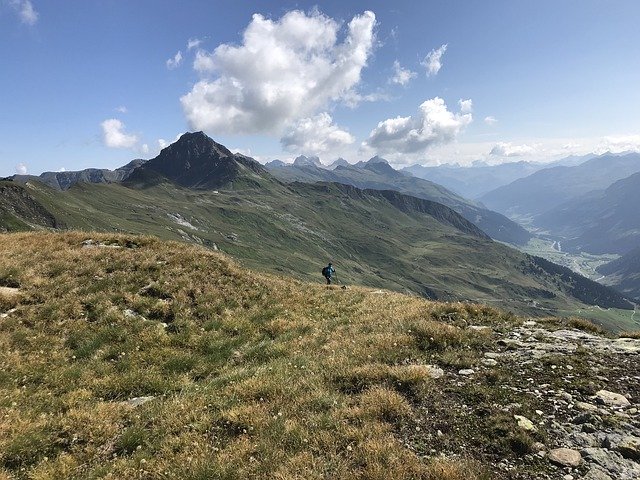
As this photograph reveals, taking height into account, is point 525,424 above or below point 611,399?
above

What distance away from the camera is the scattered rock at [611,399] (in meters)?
9.33

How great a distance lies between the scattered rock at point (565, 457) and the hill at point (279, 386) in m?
0.04

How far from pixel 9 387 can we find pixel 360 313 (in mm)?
12918

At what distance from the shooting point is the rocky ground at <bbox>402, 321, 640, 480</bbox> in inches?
295

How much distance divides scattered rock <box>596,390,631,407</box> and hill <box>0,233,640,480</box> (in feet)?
0.16

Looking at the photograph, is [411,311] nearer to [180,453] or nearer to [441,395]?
[441,395]

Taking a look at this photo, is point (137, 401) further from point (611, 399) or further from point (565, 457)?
point (611, 399)

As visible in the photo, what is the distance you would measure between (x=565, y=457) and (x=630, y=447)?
1.28 metres

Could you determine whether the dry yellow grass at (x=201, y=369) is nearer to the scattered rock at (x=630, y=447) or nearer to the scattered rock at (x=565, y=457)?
the scattered rock at (x=565, y=457)

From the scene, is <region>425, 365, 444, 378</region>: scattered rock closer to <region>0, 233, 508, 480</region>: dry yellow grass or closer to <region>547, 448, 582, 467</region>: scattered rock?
<region>0, 233, 508, 480</region>: dry yellow grass

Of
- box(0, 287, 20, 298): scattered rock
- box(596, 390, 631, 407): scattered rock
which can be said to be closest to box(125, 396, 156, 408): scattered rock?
box(0, 287, 20, 298): scattered rock

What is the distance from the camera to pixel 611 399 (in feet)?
31.3

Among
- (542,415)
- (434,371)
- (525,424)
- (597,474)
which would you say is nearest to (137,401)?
(434,371)

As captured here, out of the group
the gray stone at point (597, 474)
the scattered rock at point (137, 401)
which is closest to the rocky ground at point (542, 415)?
the gray stone at point (597, 474)
